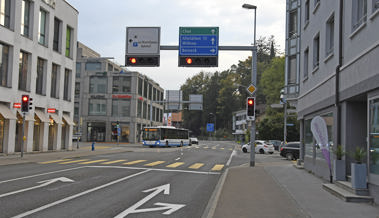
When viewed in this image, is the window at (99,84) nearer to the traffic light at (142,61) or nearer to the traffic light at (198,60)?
the traffic light at (142,61)

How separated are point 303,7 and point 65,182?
55.1 feet

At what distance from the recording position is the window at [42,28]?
105ft

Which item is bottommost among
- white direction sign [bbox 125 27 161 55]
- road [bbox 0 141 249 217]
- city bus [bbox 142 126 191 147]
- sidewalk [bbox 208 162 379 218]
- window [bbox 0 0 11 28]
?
road [bbox 0 141 249 217]

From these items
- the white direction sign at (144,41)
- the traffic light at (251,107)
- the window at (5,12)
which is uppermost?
the window at (5,12)

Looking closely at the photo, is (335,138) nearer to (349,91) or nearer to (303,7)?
(349,91)

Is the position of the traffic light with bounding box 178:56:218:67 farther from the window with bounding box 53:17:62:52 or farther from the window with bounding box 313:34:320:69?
the window with bounding box 53:17:62:52

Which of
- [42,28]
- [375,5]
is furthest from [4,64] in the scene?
[375,5]

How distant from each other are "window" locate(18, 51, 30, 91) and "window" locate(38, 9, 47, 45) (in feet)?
8.92

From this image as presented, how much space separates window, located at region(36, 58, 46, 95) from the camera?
32.0 metres

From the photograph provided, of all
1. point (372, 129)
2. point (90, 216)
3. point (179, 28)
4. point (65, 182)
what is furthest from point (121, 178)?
point (179, 28)

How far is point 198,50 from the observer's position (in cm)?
2173

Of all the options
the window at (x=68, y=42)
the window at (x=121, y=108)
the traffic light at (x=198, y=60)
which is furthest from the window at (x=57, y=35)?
the window at (x=121, y=108)

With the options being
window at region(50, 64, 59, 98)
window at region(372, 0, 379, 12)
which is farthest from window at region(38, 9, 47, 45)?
window at region(372, 0, 379, 12)

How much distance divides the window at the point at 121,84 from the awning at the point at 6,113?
4377 centimetres
